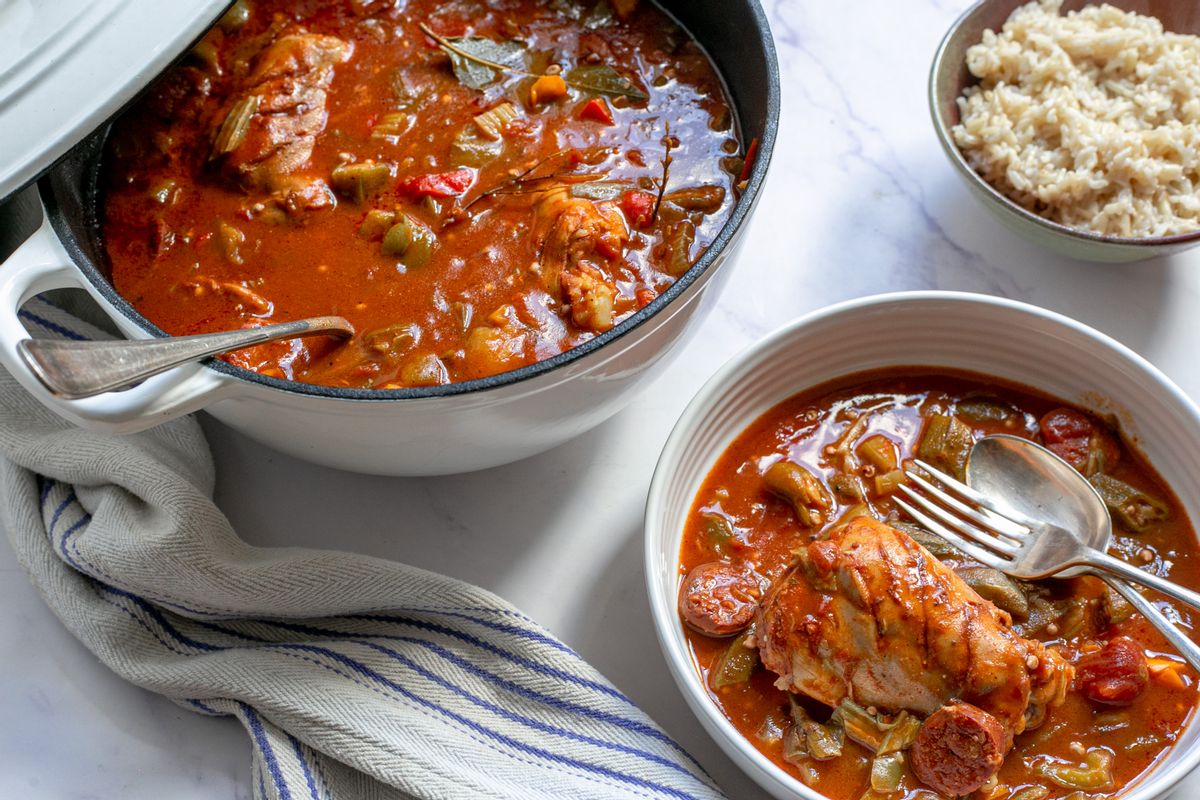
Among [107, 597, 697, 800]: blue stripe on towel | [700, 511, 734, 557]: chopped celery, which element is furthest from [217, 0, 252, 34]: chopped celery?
[700, 511, 734, 557]: chopped celery

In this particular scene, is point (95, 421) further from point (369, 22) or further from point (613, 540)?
point (369, 22)

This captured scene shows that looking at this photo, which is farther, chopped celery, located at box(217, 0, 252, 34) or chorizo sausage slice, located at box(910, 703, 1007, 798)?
chopped celery, located at box(217, 0, 252, 34)

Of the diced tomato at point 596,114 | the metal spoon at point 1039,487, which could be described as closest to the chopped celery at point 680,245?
the diced tomato at point 596,114

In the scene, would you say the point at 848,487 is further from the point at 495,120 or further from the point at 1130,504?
the point at 495,120

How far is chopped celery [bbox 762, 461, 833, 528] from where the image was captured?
2.04 m

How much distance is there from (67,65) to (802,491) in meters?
1.36

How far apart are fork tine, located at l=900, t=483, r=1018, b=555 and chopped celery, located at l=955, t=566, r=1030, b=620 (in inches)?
2.0

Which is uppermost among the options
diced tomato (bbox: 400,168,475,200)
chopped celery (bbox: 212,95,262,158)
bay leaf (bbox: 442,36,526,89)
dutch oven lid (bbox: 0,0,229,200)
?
dutch oven lid (bbox: 0,0,229,200)

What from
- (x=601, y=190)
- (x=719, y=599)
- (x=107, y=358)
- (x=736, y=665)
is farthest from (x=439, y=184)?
(x=736, y=665)

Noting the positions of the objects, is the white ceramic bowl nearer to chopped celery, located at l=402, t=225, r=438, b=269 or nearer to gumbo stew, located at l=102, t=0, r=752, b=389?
gumbo stew, located at l=102, t=0, r=752, b=389

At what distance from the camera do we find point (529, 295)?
202 centimetres

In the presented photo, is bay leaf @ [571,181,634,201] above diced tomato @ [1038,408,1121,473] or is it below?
above

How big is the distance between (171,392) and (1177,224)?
1.91 metres

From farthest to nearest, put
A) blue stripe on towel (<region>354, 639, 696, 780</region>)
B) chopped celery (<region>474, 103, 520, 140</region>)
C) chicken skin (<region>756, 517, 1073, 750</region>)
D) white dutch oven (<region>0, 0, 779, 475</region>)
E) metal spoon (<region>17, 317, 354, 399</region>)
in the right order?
chopped celery (<region>474, 103, 520, 140</region>) < blue stripe on towel (<region>354, 639, 696, 780</region>) < chicken skin (<region>756, 517, 1073, 750</region>) < white dutch oven (<region>0, 0, 779, 475</region>) < metal spoon (<region>17, 317, 354, 399</region>)
